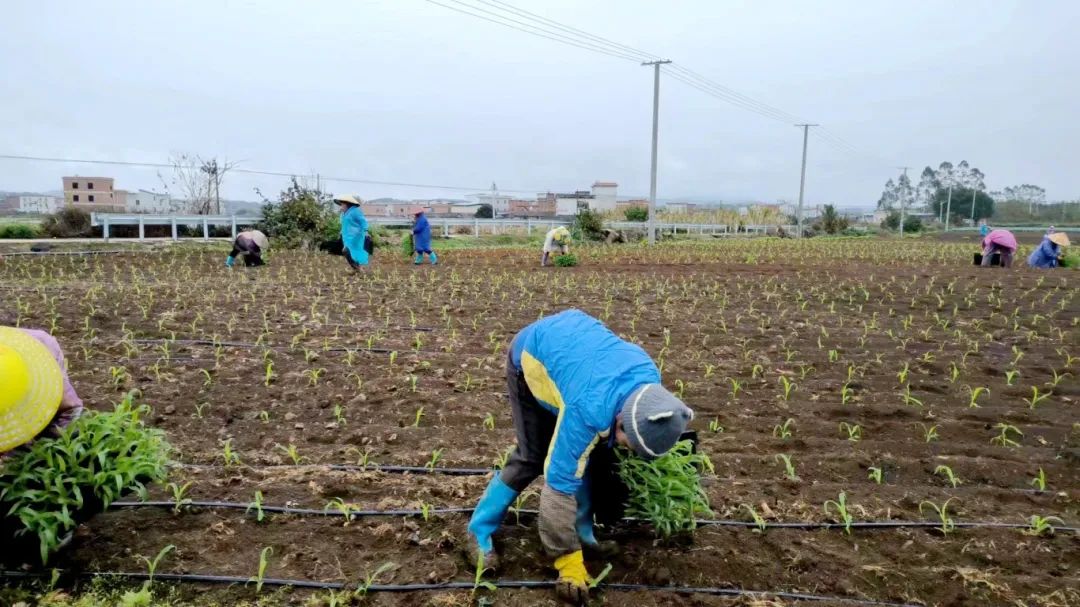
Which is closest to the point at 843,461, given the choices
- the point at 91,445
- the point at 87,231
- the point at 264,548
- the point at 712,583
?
the point at 712,583

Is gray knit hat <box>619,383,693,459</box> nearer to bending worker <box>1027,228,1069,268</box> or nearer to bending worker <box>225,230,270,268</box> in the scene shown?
bending worker <box>225,230,270,268</box>

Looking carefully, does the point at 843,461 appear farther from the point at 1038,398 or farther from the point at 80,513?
the point at 80,513

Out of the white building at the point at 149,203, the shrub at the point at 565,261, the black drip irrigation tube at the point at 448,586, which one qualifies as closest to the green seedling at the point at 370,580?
the black drip irrigation tube at the point at 448,586

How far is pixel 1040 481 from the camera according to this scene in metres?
3.33

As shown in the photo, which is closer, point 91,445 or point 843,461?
point 91,445

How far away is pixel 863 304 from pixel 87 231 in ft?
60.7

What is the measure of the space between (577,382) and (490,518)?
737mm

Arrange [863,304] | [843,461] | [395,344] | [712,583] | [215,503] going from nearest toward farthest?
[712,583] → [215,503] → [843,461] → [395,344] → [863,304]

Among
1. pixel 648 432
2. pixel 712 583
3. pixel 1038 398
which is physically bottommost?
pixel 712 583

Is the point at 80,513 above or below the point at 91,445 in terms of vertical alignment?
below

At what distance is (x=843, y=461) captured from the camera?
3625 millimetres

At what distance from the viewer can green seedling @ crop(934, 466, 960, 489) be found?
132 inches

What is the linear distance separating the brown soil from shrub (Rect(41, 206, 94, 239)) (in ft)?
29.5

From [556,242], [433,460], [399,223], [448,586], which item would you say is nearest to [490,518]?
[448,586]
